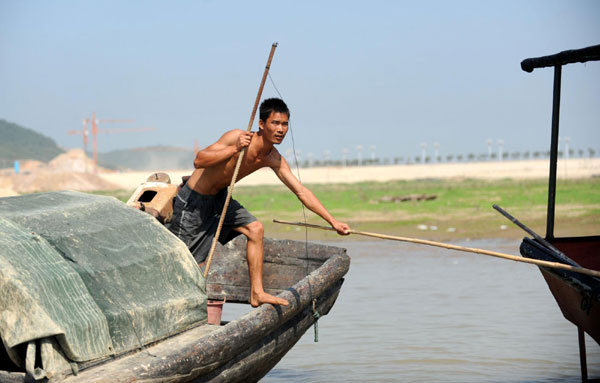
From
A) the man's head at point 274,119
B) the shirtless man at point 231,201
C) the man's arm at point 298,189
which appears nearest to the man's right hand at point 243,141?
the shirtless man at point 231,201

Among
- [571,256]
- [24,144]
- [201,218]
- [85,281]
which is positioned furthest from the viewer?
[24,144]

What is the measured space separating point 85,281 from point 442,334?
431 cm

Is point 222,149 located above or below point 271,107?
below

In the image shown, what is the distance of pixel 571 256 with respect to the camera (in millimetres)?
6898

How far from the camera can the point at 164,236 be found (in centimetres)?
564

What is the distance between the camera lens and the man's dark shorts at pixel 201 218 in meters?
6.19

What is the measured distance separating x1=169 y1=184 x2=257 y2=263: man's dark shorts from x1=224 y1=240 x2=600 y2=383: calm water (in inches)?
51.3

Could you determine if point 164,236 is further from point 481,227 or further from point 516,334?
point 481,227

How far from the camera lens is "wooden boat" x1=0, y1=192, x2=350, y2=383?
429 cm

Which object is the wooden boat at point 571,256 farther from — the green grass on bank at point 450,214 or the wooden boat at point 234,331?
the green grass on bank at point 450,214

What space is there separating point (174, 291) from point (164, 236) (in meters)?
0.41

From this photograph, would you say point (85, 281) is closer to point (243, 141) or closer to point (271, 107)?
Answer: point (243, 141)

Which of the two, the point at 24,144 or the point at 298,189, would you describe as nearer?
the point at 298,189

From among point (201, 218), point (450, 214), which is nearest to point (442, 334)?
point (201, 218)
